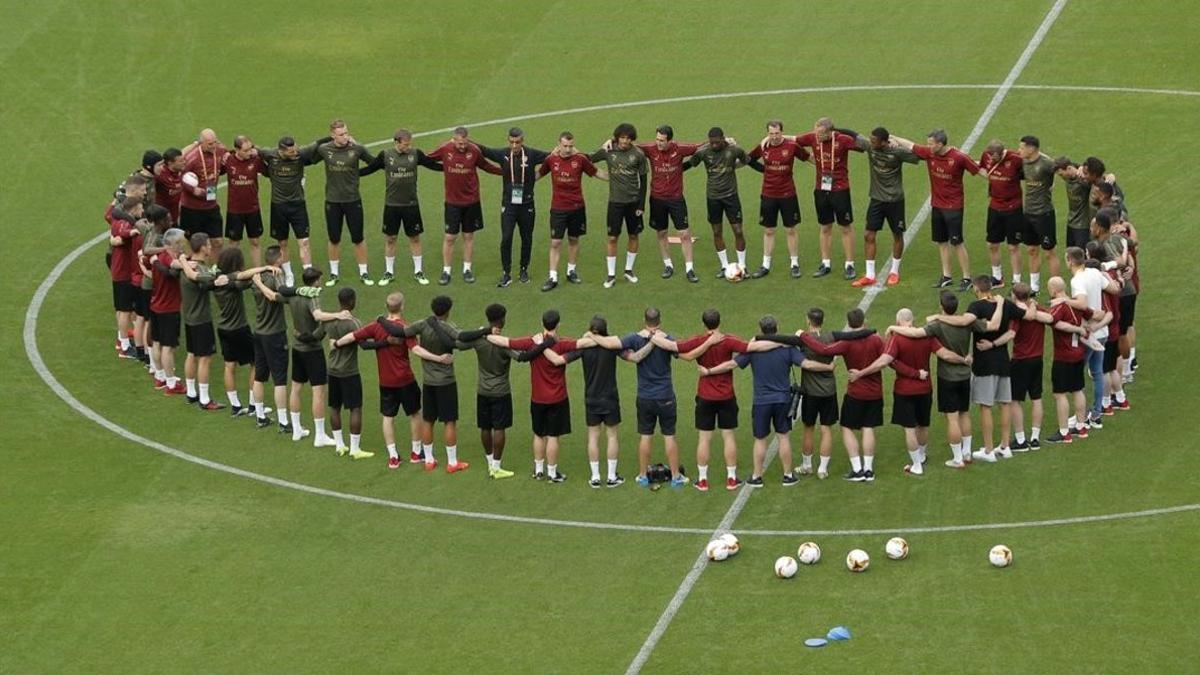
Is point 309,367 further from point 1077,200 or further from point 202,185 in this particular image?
point 1077,200

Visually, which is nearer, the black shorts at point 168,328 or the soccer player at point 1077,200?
the black shorts at point 168,328

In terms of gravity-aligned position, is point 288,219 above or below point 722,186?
below

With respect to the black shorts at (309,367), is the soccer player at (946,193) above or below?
above

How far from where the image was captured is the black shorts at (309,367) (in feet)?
94.7

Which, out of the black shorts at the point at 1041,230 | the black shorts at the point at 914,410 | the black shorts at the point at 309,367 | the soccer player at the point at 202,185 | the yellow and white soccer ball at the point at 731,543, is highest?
the soccer player at the point at 202,185

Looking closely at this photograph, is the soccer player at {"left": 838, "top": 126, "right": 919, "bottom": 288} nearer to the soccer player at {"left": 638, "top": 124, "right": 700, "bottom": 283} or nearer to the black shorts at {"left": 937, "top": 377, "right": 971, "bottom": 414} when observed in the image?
the soccer player at {"left": 638, "top": 124, "right": 700, "bottom": 283}

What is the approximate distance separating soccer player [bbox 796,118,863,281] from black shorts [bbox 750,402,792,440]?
7207 mm

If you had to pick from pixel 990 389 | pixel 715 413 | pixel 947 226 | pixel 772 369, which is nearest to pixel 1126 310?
pixel 990 389

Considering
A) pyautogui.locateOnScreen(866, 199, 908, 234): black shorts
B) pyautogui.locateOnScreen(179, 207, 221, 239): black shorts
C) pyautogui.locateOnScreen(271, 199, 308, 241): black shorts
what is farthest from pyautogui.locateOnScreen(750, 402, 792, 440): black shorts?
pyautogui.locateOnScreen(179, 207, 221, 239): black shorts

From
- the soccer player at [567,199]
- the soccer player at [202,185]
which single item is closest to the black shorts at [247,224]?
the soccer player at [202,185]

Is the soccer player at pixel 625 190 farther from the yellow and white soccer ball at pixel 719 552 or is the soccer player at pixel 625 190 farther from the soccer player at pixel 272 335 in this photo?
the yellow and white soccer ball at pixel 719 552

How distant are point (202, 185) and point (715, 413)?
10.9 meters

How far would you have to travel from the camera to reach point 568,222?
112 feet

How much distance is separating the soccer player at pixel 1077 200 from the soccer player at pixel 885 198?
244cm
